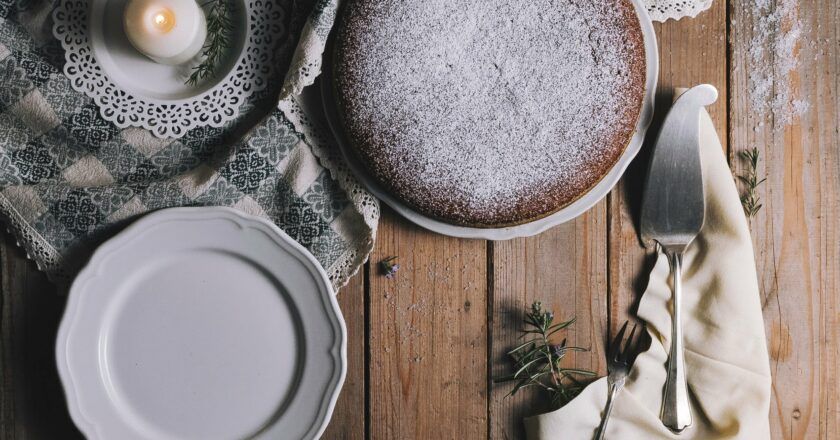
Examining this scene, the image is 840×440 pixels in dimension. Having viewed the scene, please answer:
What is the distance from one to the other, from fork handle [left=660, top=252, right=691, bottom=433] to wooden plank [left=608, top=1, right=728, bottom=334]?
0.19ft

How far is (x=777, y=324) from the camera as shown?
1.17 meters

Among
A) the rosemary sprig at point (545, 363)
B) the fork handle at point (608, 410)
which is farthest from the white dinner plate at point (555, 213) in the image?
the fork handle at point (608, 410)

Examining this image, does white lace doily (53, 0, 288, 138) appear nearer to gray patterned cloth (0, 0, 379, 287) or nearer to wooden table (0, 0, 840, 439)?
gray patterned cloth (0, 0, 379, 287)

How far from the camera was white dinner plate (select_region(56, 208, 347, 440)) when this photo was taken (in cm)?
108

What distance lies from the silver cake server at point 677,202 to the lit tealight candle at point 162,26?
81 centimetres

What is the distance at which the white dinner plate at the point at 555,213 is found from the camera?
41.9 inches

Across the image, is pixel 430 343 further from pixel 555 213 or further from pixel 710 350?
pixel 710 350

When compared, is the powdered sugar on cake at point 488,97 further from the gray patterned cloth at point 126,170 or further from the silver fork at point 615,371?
the silver fork at point 615,371

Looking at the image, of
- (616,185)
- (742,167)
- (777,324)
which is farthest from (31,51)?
(777,324)

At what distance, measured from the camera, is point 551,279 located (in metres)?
1.16

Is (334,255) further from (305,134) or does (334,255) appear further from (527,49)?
(527,49)

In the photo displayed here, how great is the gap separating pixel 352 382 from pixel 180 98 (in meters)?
0.60

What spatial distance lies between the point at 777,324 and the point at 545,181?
1.81 feet

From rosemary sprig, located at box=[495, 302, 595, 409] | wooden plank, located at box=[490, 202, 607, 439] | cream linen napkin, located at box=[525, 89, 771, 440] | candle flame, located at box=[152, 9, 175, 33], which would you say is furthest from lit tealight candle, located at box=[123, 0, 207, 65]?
cream linen napkin, located at box=[525, 89, 771, 440]
